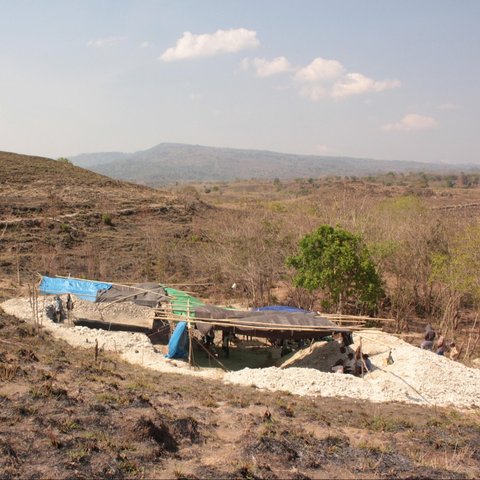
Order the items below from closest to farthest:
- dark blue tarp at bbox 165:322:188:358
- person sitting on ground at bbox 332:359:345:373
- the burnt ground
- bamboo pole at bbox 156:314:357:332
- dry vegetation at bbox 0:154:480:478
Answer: the burnt ground < dry vegetation at bbox 0:154:480:478 < person sitting on ground at bbox 332:359:345:373 < bamboo pole at bbox 156:314:357:332 < dark blue tarp at bbox 165:322:188:358

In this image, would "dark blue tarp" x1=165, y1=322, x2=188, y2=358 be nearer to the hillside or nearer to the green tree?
the green tree

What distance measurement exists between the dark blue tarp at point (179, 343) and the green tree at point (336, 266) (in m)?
4.40

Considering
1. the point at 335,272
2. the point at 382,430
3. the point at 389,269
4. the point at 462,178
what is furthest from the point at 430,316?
the point at 462,178

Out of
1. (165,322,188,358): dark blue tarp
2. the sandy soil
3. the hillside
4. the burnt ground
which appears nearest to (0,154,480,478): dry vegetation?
the burnt ground

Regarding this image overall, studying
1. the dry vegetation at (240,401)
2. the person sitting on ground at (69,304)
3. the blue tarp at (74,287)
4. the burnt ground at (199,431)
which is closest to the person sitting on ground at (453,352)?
the dry vegetation at (240,401)

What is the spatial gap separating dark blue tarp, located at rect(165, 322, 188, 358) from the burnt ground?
2.24m

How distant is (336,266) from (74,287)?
30.3ft

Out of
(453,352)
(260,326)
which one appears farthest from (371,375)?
(453,352)

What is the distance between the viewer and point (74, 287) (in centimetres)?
1750

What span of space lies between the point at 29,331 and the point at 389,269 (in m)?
13.7

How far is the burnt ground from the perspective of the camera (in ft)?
22.9

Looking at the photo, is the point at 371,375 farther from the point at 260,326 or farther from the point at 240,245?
the point at 240,245

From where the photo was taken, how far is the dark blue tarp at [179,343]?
1380 cm

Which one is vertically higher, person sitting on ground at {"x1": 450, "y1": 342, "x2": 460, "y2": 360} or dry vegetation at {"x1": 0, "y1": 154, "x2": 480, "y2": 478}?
dry vegetation at {"x1": 0, "y1": 154, "x2": 480, "y2": 478}
